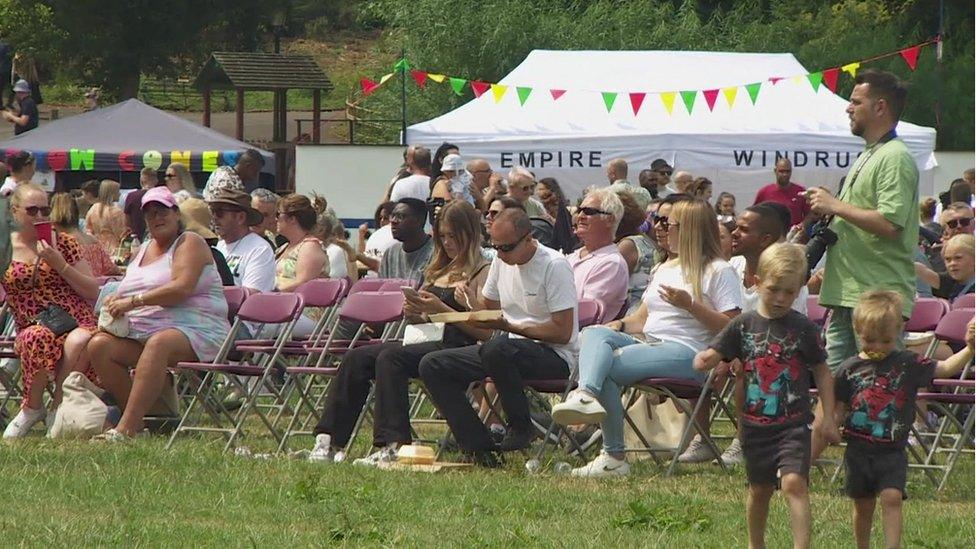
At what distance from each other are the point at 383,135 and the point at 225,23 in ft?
40.0

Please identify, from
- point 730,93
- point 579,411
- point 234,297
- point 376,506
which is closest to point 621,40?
point 730,93

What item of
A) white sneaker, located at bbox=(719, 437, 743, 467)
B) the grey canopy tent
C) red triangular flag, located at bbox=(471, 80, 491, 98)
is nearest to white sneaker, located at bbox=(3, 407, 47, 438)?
white sneaker, located at bbox=(719, 437, 743, 467)

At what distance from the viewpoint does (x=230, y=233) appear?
1097cm

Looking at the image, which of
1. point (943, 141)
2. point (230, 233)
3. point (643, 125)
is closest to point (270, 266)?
point (230, 233)

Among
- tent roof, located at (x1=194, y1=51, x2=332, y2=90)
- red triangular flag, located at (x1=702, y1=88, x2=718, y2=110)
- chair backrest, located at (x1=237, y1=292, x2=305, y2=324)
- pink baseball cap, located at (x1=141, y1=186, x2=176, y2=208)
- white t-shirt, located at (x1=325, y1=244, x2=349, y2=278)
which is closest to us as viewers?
chair backrest, located at (x1=237, y1=292, x2=305, y2=324)

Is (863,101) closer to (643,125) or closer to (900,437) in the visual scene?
(900,437)

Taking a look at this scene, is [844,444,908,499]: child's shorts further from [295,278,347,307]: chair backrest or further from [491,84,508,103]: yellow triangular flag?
[491,84,508,103]: yellow triangular flag

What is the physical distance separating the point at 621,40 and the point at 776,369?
26.5 meters

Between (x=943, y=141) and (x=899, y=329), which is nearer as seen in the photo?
(x=899, y=329)

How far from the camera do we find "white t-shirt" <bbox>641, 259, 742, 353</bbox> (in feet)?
26.1

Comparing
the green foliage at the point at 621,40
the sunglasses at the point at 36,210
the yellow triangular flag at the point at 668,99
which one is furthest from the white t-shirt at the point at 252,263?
the green foliage at the point at 621,40

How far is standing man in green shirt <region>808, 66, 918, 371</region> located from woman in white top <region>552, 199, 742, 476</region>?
3.39 ft

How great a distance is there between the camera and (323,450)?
339 inches

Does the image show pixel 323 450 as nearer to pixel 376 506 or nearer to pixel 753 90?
pixel 376 506
